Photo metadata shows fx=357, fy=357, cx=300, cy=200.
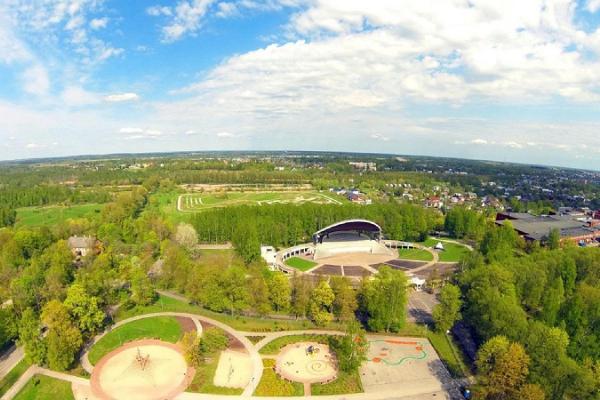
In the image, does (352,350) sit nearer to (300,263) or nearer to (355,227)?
(300,263)

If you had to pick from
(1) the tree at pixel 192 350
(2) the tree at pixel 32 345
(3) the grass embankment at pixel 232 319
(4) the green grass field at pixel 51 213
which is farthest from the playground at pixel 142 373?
(4) the green grass field at pixel 51 213

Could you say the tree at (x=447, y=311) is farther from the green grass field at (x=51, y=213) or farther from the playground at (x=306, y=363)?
the green grass field at (x=51, y=213)

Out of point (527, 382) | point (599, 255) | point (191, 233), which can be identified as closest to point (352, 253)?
point (191, 233)

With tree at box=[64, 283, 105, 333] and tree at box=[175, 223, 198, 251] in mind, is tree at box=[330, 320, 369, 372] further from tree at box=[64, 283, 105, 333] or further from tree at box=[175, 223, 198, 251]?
tree at box=[175, 223, 198, 251]

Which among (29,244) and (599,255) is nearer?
(599,255)

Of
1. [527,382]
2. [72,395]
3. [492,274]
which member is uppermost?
[492,274]

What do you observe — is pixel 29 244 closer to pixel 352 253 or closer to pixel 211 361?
pixel 211 361
